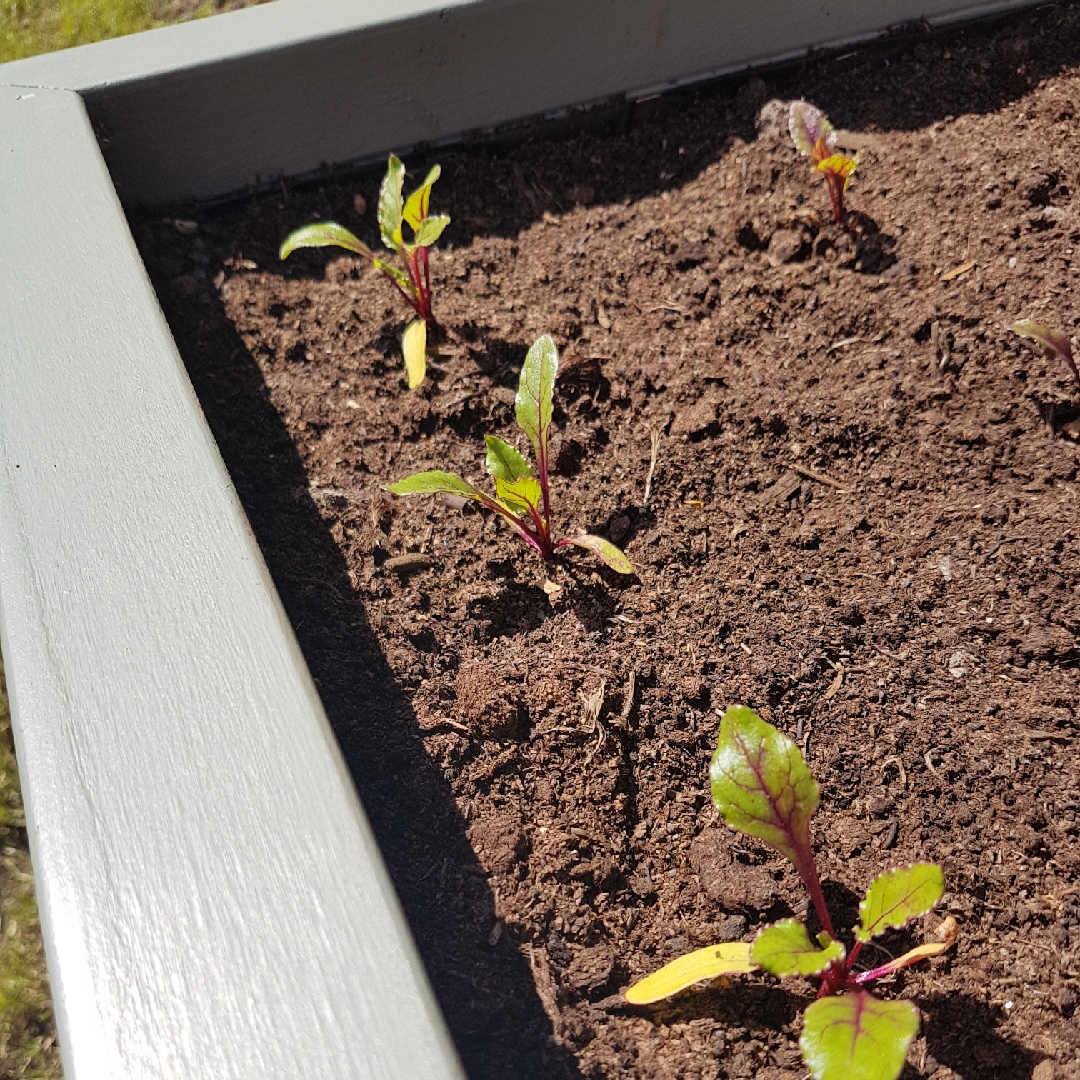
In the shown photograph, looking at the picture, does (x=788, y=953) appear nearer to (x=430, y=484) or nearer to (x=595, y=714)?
(x=595, y=714)

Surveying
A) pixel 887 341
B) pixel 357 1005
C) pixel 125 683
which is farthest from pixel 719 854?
pixel 887 341

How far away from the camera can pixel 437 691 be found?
1236 millimetres

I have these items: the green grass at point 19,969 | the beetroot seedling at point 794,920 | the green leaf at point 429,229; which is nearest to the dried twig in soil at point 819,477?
the beetroot seedling at point 794,920

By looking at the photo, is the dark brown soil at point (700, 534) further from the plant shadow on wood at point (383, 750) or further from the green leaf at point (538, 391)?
the green leaf at point (538, 391)

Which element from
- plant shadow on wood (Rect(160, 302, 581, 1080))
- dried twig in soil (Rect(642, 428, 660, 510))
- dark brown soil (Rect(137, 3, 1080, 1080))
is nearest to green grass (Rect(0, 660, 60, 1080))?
plant shadow on wood (Rect(160, 302, 581, 1080))

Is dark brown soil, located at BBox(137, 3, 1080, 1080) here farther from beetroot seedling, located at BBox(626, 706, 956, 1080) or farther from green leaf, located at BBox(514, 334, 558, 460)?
green leaf, located at BBox(514, 334, 558, 460)

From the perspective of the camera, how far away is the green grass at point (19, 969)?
1.31 metres

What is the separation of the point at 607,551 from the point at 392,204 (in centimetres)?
71

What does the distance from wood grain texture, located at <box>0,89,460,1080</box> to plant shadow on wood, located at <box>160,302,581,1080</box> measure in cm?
34

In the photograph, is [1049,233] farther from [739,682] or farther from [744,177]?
[739,682]

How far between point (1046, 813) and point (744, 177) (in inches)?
48.7

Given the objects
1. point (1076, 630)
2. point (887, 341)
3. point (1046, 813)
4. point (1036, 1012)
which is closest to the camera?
point (1036, 1012)

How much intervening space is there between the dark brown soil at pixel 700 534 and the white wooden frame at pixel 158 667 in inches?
11.6

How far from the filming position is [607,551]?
125cm
